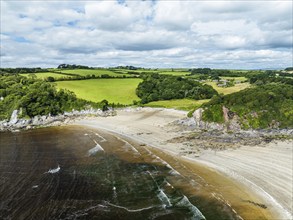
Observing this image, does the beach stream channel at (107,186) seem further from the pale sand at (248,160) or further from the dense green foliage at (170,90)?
the dense green foliage at (170,90)

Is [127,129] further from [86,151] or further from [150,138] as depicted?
[86,151]

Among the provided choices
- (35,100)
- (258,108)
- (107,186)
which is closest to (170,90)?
(35,100)

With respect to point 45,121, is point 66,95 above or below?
above

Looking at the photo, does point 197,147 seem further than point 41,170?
Yes

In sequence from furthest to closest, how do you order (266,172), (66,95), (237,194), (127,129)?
(66,95)
(127,129)
(266,172)
(237,194)

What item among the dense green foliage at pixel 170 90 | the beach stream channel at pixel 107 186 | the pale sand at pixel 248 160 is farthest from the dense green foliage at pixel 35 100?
the beach stream channel at pixel 107 186

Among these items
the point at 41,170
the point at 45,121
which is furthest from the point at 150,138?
the point at 45,121

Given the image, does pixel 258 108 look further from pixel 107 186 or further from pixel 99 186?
pixel 99 186

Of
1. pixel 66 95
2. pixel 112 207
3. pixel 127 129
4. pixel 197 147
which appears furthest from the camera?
pixel 66 95
